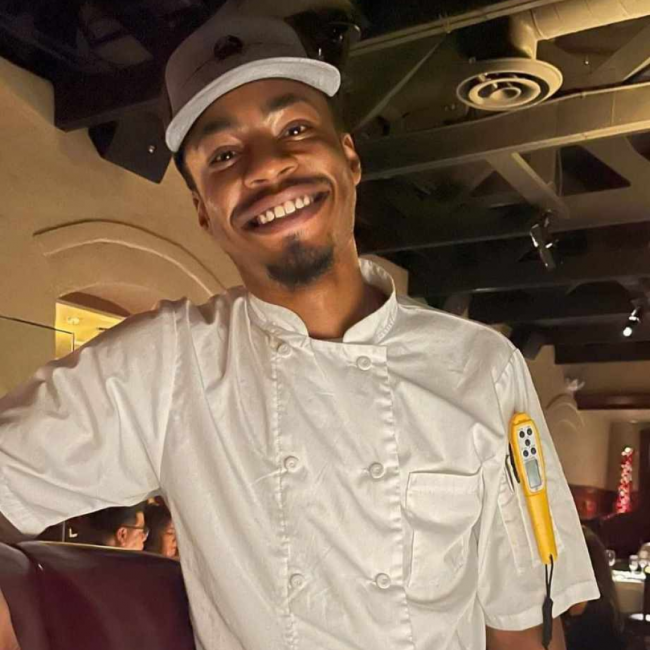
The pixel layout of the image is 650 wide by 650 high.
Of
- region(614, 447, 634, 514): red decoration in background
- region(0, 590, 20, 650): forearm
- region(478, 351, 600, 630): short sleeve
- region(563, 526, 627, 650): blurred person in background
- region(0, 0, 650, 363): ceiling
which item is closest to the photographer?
region(0, 590, 20, 650): forearm

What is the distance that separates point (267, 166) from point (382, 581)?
0.56 metres

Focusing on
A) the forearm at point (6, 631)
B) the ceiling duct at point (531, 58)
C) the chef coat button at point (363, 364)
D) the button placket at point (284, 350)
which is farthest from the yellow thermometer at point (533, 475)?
the ceiling duct at point (531, 58)

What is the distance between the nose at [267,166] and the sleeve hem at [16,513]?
490 mm

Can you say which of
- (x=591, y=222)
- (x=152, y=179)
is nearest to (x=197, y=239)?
(x=152, y=179)

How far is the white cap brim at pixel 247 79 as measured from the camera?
1129 mm

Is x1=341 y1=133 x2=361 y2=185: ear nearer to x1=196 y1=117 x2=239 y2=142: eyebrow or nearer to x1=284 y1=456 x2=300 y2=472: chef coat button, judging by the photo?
x1=196 y1=117 x2=239 y2=142: eyebrow

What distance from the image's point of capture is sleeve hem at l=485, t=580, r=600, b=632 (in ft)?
3.94

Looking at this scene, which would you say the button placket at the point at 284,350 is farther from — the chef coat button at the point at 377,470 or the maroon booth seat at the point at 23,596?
the maroon booth seat at the point at 23,596

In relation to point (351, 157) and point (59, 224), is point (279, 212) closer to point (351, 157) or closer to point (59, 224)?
point (351, 157)

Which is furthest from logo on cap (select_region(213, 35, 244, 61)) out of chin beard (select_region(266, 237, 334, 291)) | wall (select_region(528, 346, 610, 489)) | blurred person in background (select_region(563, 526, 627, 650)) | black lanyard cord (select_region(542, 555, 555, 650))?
wall (select_region(528, 346, 610, 489))

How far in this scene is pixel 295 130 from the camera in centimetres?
118

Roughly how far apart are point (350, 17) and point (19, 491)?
1.45 metres

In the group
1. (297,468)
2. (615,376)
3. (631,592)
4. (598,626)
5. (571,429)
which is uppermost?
(615,376)

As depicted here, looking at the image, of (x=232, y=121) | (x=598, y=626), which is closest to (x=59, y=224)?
(x=232, y=121)
